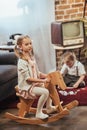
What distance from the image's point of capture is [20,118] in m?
2.93

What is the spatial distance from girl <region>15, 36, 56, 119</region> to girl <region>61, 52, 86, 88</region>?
0.77m

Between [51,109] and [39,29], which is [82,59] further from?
[51,109]

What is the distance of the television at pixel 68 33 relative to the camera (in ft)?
13.6

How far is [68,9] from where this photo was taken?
15.4 ft

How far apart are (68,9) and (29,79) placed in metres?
2.16

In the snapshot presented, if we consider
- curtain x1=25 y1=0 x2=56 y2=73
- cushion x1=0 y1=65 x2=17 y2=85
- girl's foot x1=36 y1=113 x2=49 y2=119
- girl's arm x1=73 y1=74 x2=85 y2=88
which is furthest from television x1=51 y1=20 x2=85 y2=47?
girl's foot x1=36 y1=113 x2=49 y2=119

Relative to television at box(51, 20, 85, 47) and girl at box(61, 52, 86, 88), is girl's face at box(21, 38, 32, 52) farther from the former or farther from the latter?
television at box(51, 20, 85, 47)

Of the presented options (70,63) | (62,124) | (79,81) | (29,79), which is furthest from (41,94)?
(70,63)

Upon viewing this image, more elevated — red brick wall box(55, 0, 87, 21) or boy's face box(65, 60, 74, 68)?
red brick wall box(55, 0, 87, 21)

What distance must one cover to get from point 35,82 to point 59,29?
1466 millimetres

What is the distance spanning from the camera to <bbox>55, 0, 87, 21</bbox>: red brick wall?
4.61m

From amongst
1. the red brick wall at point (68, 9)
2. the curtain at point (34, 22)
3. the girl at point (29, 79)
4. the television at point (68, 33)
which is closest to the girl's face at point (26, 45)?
the girl at point (29, 79)

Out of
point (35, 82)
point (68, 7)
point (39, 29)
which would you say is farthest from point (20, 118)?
point (68, 7)

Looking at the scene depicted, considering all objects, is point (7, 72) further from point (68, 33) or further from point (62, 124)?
point (68, 33)
